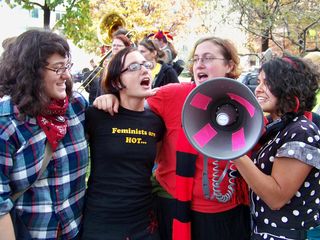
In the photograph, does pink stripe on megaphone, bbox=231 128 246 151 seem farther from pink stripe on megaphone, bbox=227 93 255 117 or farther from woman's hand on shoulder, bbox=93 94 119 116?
woman's hand on shoulder, bbox=93 94 119 116

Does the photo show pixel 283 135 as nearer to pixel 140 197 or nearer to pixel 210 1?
pixel 140 197

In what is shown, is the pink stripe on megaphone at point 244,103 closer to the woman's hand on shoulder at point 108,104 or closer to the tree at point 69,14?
the woman's hand on shoulder at point 108,104

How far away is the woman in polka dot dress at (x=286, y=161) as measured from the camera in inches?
77.4

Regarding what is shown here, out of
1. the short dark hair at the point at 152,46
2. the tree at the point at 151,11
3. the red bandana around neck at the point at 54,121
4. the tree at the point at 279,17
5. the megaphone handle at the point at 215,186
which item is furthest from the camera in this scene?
the tree at the point at 151,11

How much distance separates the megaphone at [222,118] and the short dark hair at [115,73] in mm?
655

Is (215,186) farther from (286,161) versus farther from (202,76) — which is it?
(202,76)

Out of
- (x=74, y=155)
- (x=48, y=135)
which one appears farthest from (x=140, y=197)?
(x=48, y=135)

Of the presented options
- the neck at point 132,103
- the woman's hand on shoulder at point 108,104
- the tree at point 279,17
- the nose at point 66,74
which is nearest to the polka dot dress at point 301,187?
the neck at point 132,103

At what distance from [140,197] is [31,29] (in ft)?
3.92

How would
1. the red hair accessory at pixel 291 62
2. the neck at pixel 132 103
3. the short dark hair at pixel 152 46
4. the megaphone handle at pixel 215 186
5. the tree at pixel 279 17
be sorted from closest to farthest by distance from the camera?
the red hair accessory at pixel 291 62 < the megaphone handle at pixel 215 186 < the neck at pixel 132 103 < the short dark hair at pixel 152 46 < the tree at pixel 279 17

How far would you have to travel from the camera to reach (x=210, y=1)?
9.94m

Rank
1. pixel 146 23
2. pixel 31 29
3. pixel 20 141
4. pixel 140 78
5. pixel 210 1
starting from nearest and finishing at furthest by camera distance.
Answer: pixel 20 141
pixel 31 29
pixel 140 78
pixel 210 1
pixel 146 23

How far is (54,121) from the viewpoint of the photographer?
201cm

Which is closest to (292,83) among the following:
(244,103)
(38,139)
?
(244,103)
